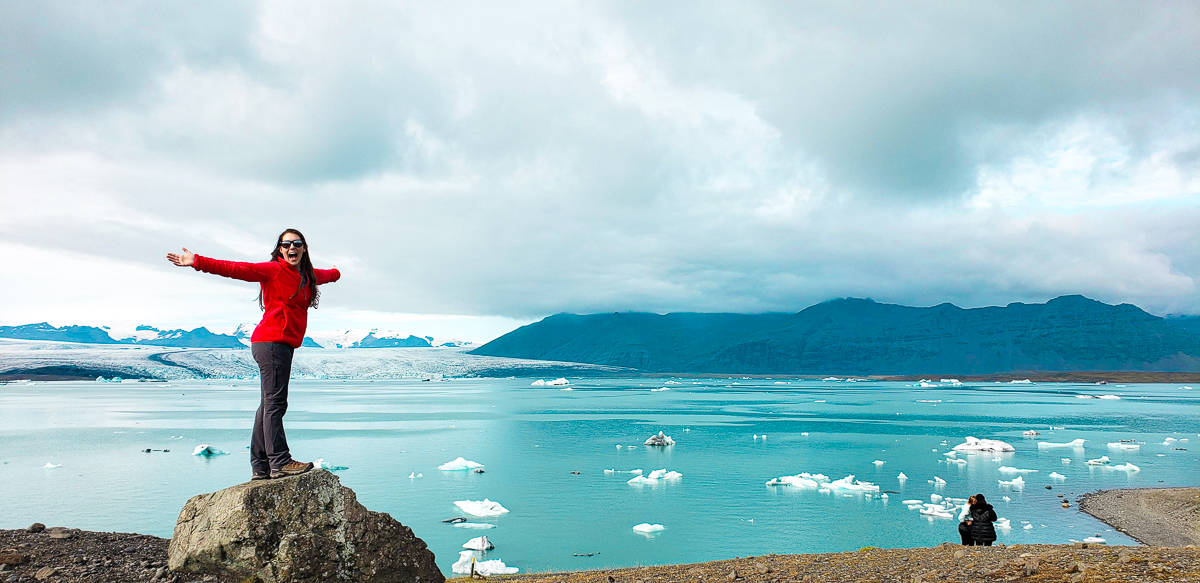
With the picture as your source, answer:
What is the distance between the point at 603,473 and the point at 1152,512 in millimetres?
17622

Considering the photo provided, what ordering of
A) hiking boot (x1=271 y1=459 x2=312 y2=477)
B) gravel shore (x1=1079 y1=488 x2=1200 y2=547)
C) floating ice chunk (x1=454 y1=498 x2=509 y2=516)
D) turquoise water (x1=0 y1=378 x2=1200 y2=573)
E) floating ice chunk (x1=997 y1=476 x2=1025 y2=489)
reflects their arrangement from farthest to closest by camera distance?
1. floating ice chunk (x1=997 y1=476 x2=1025 y2=489)
2. floating ice chunk (x1=454 y1=498 x2=509 y2=516)
3. turquoise water (x1=0 y1=378 x2=1200 y2=573)
4. gravel shore (x1=1079 y1=488 x2=1200 y2=547)
5. hiking boot (x1=271 y1=459 x2=312 y2=477)

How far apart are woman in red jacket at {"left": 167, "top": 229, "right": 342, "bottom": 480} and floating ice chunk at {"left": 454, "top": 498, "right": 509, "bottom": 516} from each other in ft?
46.6

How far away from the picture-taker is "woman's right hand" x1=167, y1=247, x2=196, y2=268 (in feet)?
18.0

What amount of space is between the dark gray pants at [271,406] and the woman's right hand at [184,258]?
3.09 feet

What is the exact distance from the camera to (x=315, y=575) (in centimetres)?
666

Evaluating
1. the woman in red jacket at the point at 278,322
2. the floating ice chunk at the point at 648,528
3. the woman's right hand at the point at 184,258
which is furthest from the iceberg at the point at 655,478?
the woman's right hand at the point at 184,258

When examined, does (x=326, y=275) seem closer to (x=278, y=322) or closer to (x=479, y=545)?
(x=278, y=322)

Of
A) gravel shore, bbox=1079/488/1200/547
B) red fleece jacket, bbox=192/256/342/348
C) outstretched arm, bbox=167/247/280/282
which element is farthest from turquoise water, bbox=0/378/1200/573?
outstretched arm, bbox=167/247/280/282

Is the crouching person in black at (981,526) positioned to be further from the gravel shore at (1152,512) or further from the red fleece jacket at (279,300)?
the red fleece jacket at (279,300)

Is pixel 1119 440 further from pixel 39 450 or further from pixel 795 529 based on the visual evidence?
pixel 39 450

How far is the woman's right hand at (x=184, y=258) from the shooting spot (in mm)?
5480

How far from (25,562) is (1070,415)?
242ft

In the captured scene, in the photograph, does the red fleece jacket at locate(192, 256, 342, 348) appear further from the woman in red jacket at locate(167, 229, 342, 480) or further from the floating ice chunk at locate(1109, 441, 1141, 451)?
the floating ice chunk at locate(1109, 441, 1141, 451)

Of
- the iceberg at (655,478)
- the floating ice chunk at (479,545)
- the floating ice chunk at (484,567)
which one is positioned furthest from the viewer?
the iceberg at (655,478)
